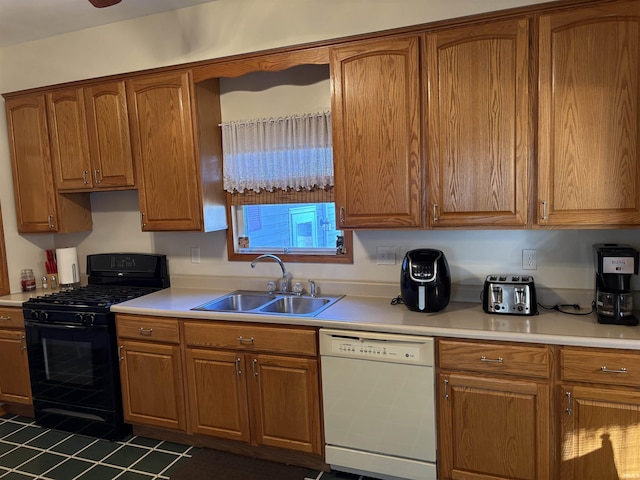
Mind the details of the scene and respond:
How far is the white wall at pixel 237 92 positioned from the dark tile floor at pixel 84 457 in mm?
1112

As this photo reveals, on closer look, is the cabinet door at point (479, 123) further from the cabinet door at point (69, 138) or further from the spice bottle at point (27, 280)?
the spice bottle at point (27, 280)

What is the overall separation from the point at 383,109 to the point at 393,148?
21cm

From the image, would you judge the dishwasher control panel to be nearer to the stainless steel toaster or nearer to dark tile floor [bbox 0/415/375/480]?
the stainless steel toaster

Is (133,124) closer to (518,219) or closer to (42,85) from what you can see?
(42,85)

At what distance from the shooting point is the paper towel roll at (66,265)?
3641 mm

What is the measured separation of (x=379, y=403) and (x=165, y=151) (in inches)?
77.2

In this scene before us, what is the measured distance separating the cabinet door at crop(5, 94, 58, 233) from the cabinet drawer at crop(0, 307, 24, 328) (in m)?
0.59

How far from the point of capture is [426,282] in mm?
2455

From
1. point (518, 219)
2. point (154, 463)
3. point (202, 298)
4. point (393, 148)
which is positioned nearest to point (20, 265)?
point (202, 298)

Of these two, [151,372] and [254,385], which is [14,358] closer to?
[151,372]

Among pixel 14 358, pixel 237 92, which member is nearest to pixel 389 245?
pixel 237 92

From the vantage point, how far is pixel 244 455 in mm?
2818

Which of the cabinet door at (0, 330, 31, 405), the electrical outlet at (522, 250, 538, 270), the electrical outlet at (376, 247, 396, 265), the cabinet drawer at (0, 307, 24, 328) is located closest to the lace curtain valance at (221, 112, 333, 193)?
the electrical outlet at (376, 247, 396, 265)

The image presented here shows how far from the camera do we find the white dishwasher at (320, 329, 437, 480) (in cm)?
231
